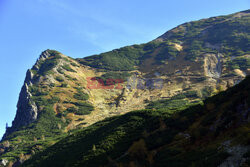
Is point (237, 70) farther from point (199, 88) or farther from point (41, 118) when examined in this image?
point (41, 118)

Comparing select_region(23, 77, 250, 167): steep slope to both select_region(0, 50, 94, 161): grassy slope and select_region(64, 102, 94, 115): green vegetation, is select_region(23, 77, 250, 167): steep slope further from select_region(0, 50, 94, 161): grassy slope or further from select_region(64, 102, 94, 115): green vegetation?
select_region(64, 102, 94, 115): green vegetation

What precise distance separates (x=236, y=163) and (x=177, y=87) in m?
171

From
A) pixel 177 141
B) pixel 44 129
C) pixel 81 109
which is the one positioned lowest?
pixel 44 129

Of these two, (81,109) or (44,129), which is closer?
(44,129)

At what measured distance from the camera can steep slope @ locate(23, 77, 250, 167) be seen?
3288 centimetres

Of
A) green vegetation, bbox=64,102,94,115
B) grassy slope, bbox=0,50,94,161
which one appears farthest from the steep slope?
green vegetation, bbox=64,102,94,115

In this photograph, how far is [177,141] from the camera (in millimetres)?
53094

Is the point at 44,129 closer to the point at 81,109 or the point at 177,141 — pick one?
the point at 81,109

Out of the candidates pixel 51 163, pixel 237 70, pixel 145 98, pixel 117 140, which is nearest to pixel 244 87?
pixel 117 140

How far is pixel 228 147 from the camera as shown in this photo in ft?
105

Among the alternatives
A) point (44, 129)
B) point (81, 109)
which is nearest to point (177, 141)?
point (44, 129)

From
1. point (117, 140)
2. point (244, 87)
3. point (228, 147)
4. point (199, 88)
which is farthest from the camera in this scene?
point (199, 88)

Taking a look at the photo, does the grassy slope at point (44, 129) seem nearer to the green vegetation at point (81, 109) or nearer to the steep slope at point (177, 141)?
the green vegetation at point (81, 109)

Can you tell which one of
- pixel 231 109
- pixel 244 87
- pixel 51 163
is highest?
pixel 244 87
